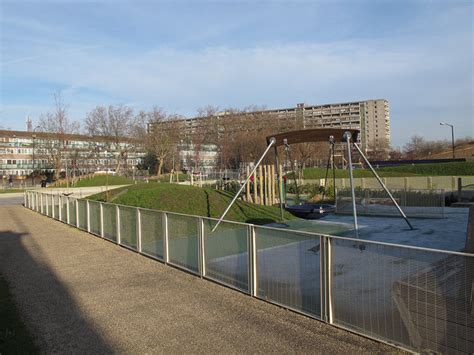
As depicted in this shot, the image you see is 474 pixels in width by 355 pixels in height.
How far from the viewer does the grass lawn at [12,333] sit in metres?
5.09

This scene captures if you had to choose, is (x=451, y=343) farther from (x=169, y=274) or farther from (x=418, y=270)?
(x=169, y=274)

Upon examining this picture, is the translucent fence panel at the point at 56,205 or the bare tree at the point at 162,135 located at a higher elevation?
the bare tree at the point at 162,135

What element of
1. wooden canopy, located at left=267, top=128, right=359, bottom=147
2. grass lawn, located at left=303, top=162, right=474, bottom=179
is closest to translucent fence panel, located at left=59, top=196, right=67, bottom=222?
wooden canopy, located at left=267, top=128, right=359, bottom=147

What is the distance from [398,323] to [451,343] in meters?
0.55

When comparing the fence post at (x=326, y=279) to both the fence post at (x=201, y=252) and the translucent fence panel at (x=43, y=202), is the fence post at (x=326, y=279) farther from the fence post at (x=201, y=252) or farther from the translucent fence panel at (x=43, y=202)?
the translucent fence panel at (x=43, y=202)

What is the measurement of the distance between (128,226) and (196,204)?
5053 millimetres

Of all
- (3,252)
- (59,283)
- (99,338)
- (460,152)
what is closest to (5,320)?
(99,338)

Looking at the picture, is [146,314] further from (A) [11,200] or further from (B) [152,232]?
A: (A) [11,200]

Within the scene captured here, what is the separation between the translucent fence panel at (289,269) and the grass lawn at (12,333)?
10.2 feet

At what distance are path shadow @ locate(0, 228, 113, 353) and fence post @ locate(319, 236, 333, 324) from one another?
2529 millimetres

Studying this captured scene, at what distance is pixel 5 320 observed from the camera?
6152mm

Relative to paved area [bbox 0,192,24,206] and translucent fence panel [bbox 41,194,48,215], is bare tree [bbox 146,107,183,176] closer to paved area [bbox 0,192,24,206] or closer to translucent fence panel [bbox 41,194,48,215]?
paved area [bbox 0,192,24,206]

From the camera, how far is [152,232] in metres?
10.4

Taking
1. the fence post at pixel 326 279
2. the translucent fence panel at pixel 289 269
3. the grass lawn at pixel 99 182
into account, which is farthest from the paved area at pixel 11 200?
the fence post at pixel 326 279
